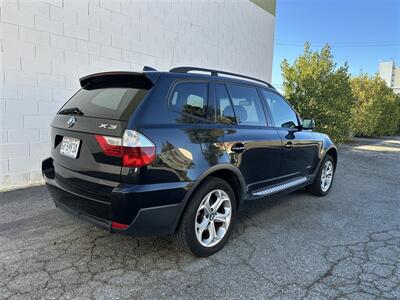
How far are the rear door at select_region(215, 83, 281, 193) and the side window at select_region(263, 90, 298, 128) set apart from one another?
0.24 m

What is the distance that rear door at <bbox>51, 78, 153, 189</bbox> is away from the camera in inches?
99.4

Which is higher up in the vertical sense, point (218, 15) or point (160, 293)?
point (218, 15)

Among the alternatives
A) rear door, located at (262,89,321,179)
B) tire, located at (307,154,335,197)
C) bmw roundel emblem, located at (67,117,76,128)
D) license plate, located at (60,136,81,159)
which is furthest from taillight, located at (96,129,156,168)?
tire, located at (307,154,335,197)

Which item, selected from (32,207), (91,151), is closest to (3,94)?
(32,207)

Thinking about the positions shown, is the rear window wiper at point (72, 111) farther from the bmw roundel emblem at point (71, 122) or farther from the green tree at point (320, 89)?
the green tree at point (320, 89)

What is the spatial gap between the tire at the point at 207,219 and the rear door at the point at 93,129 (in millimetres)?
755

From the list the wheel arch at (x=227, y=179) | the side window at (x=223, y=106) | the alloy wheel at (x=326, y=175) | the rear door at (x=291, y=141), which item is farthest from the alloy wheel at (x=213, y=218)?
the alloy wheel at (x=326, y=175)

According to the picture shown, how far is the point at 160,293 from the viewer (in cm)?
244

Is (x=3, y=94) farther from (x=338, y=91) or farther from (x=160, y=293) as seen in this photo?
(x=338, y=91)

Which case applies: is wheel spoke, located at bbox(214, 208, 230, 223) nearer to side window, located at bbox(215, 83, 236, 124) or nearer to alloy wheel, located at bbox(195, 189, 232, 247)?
alloy wheel, located at bbox(195, 189, 232, 247)

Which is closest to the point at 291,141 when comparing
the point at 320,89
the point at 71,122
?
the point at 71,122

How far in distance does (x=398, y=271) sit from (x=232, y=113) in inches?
84.6

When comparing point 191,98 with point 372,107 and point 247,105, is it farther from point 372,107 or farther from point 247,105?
point 372,107

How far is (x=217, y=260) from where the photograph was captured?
2.99 m
